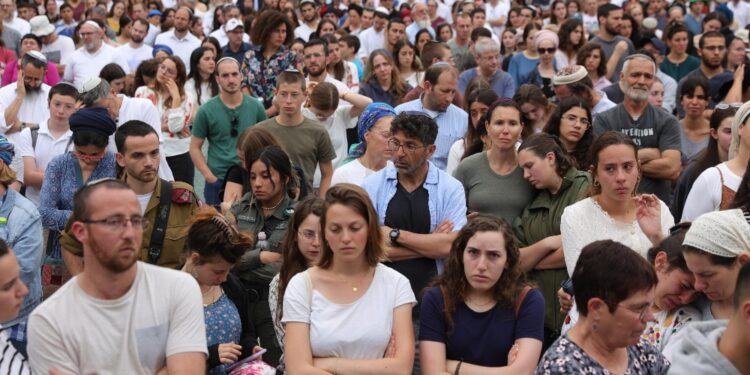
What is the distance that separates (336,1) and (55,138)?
1361 centimetres

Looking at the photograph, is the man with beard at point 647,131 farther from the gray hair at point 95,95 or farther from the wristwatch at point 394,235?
the gray hair at point 95,95

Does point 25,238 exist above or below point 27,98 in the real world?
below

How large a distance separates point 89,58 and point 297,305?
33.6ft

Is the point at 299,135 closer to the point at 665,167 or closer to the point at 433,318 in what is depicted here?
the point at 665,167

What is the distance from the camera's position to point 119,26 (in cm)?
1956

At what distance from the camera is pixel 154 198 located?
6.43m

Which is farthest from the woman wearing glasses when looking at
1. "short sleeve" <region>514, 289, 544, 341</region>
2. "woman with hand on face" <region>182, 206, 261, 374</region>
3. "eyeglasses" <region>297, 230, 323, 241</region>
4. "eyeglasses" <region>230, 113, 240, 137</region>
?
"eyeglasses" <region>230, 113, 240, 137</region>

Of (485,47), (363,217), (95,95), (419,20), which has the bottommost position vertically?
(363,217)

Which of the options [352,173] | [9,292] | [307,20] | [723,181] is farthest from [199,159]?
[307,20]

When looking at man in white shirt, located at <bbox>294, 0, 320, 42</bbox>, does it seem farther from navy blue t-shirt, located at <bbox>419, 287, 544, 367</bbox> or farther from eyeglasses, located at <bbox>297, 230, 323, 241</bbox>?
navy blue t-shirt, located at <bbox>419, 287, 544, 367</bbox>

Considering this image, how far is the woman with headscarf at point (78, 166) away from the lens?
6.90 metres

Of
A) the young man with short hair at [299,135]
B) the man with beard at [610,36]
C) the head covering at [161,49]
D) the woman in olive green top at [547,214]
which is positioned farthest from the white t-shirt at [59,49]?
the woman in olive green top at [547,214]

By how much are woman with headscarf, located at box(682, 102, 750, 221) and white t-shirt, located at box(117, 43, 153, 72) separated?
34.8 ft

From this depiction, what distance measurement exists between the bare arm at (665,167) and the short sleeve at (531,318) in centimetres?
302
